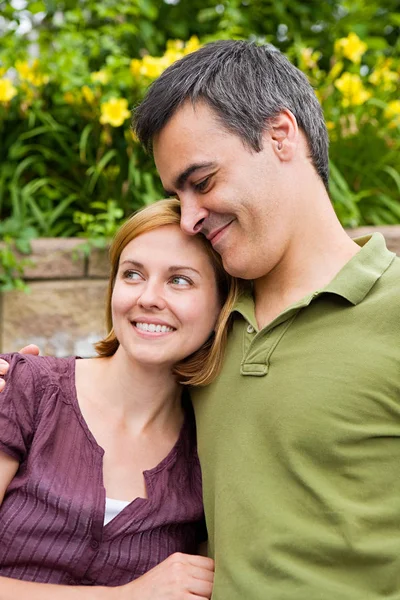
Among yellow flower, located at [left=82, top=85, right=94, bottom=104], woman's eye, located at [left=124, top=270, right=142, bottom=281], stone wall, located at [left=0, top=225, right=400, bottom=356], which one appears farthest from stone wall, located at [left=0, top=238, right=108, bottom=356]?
woman's eye, located at [left=124, top=270, right=142, bottom=281]

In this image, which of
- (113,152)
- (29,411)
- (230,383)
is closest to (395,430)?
(230,383)

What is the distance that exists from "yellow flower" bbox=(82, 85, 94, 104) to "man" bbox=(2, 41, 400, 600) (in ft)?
5.33

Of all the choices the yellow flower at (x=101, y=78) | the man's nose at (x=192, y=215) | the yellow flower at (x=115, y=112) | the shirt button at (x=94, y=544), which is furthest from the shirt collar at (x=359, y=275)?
the yellow flower at (x=101, y=78)

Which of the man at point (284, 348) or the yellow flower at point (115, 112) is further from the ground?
the man at point (284, 348)

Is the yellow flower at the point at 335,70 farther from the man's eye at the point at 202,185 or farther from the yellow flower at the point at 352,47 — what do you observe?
the man's eye at the point at 202,185

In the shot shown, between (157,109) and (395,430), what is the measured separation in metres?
0.90

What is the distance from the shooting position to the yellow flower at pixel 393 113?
364 cm

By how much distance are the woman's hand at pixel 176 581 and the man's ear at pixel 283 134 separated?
3.17ft

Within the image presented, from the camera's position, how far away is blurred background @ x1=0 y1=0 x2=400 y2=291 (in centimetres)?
342

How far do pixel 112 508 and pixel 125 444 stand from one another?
0.17 meters

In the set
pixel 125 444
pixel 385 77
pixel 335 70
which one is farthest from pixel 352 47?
pixel 125 444

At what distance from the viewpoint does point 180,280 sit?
204 centimetres

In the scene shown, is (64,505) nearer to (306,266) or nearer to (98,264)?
(306,266)

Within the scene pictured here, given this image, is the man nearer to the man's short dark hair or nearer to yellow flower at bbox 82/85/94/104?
the man's short dark hair
